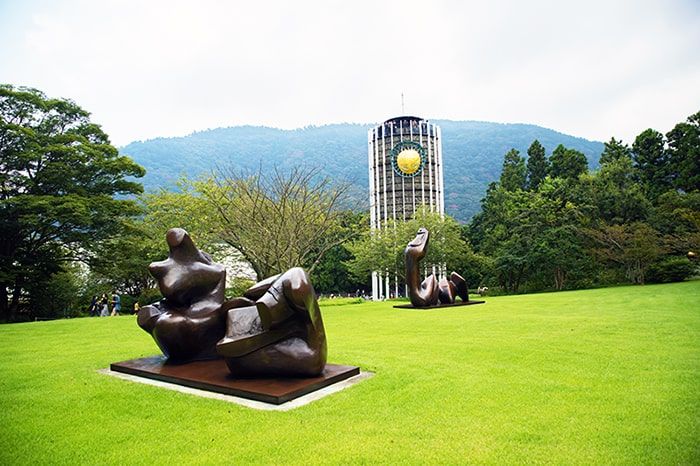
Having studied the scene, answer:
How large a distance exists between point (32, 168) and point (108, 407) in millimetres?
17935

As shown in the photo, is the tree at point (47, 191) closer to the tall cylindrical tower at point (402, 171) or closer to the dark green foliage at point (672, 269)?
the dark green foliage at point (672, 269)

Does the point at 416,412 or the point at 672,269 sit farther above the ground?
the point at 672,269

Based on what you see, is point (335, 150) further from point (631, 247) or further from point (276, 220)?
point (276, 220)

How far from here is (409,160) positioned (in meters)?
47.1

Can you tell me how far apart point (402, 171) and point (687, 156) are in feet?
81.2

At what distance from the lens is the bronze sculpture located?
5.08m

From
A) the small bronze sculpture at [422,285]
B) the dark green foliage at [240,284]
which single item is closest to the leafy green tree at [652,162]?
the small bronze sculpture at [422,285]

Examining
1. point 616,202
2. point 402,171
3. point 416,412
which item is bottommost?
point 416,412

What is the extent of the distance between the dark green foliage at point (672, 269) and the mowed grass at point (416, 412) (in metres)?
20.3

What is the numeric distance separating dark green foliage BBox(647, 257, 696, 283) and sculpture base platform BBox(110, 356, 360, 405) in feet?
81.9

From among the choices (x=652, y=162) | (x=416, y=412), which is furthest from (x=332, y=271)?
(x=416, y=412)

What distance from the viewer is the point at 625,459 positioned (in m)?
3.13

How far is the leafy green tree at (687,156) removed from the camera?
96.0ft

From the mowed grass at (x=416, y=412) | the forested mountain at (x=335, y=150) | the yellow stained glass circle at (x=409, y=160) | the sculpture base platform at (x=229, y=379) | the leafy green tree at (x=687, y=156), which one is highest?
the forested mountain at (x=335, y=150)
